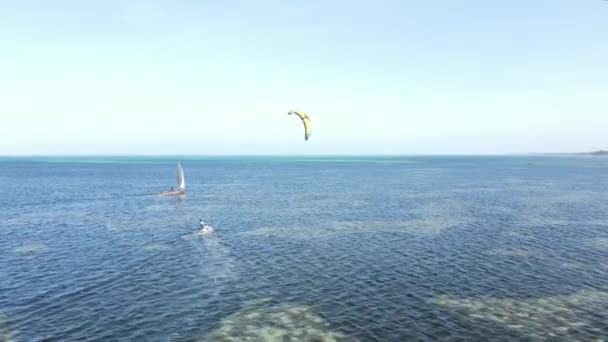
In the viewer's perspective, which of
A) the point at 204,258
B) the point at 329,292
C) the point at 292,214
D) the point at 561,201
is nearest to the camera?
the point at 329,292

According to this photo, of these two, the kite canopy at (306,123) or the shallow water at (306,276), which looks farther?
the kite canopy at (306,123)

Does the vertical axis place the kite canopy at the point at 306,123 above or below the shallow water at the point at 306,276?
above

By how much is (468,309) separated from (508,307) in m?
3.61

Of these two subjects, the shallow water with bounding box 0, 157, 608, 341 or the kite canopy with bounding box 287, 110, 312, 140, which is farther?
the kite canopy with bounding box 287, 110, 312, 140

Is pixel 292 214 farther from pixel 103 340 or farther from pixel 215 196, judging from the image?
pixel 103 340

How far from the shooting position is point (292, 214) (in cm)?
8769

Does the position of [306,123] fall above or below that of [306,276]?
above

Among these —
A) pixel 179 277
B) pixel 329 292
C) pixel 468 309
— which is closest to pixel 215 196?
pixel 179 277

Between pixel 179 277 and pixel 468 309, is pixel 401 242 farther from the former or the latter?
pixel 179 277

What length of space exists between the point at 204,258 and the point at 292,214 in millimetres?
35181

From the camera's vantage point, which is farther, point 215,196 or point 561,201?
point 215,196

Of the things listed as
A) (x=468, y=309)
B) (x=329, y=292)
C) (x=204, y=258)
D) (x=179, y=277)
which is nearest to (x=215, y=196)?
(x=204, y=258)

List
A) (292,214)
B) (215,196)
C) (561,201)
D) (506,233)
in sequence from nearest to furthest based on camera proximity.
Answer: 1. (506,233)
2. (292,214)
3. (561,201)
4. (215,196)

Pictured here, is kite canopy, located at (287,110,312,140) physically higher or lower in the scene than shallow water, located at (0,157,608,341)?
higher
